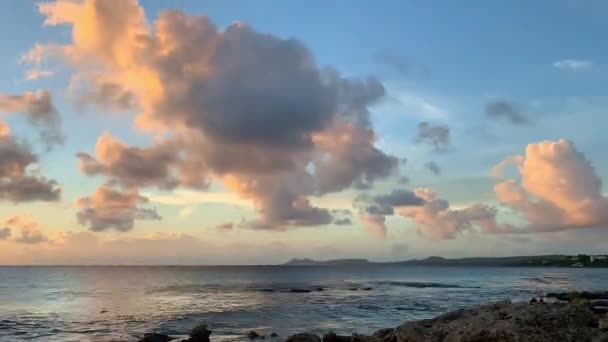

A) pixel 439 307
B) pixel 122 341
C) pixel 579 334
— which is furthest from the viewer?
pixel 439 307

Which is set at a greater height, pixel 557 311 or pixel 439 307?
pixel 557 311

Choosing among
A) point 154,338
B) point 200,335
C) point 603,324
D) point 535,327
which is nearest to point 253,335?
point 200,335

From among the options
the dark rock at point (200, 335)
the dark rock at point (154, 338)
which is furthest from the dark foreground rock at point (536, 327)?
the dark rock at point (154, 338)

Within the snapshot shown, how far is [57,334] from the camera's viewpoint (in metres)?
45.5

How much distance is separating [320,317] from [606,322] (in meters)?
39.8

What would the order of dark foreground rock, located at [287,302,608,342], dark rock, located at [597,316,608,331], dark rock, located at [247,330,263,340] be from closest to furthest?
1. dark foreground rock, located at [287,302,608,342]
2. dark rock, located at [597,316,608,331]
3. dark rock, located at [247,330,263,340]

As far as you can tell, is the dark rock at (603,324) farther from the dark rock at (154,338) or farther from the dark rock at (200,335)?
the dark rock at (154,338)

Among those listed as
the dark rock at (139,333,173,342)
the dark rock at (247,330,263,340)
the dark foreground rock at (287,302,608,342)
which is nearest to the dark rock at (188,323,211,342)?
the dark rock at (139,333,173,342)

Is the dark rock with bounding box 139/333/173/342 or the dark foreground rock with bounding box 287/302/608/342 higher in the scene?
the dark foreground rock with bounding box 287/302/608/342

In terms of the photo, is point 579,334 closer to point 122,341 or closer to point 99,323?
point 122,341

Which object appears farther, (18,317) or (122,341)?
(18,317)

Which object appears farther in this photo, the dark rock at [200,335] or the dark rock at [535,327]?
the dark rock at [200,335]

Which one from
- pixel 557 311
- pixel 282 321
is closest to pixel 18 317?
pixel 282 321

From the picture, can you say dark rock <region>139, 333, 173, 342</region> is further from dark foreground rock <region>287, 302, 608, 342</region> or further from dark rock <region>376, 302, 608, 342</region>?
dark rock <region>376, 302, 608, 342</region>
